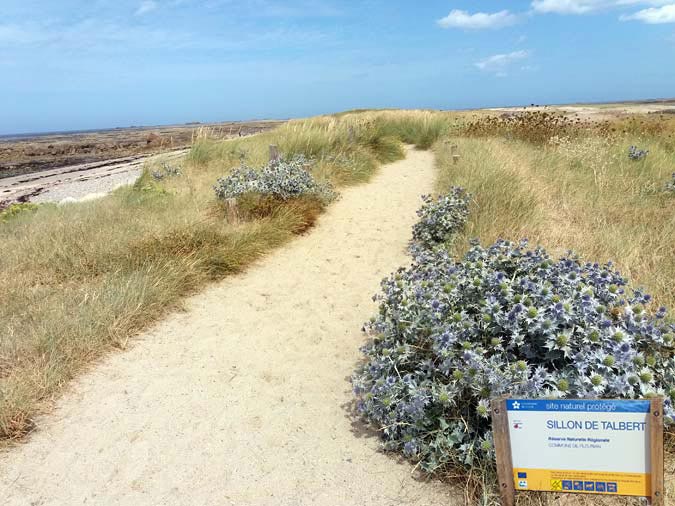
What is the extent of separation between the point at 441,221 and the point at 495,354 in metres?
3.63

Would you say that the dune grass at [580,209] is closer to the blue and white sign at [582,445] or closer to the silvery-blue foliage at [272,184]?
the blue and white sign at [582,445]

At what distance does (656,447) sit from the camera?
1.73 meters

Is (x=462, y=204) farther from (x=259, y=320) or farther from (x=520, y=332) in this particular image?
(x=520, y=332)

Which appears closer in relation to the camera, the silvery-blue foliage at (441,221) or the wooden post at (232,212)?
the silvery-blue foliage at (441,221)

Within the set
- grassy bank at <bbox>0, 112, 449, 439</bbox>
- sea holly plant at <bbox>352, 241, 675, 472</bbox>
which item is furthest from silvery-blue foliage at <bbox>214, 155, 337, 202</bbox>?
sea holly plant at <bbox>352, 241, 675, 472</bbox>

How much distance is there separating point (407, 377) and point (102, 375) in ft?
7.71

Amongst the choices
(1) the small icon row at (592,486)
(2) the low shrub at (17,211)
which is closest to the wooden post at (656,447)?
(1) the small icon row at (592,486)

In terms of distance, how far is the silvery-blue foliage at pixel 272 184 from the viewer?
7547mm

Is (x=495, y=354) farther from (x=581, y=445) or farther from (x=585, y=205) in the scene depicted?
(x=585, y=205)

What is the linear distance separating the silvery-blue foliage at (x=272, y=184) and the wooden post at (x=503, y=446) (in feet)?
19.9

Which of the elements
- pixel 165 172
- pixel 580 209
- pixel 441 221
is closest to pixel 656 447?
pixel 441 221

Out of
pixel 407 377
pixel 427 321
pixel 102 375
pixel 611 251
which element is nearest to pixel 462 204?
Answer: pixel 611 251

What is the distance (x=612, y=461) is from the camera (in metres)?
1.80

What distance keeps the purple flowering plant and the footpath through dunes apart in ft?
0.91
